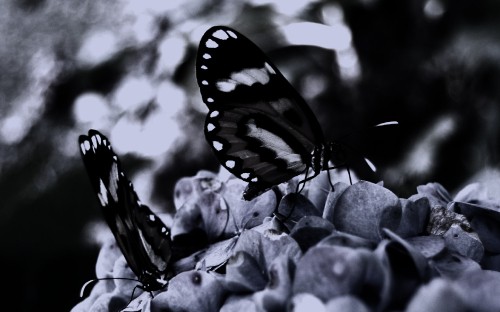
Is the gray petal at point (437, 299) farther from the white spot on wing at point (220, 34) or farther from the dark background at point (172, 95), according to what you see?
the dark background at point (172, 95)

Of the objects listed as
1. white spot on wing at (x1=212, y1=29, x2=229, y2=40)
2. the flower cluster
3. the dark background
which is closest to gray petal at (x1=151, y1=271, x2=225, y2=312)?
the flower cluster

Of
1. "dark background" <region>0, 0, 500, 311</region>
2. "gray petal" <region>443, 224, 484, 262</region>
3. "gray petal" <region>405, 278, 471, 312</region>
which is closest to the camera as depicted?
"gray petal" <region>405, 278, 471, 312</region>

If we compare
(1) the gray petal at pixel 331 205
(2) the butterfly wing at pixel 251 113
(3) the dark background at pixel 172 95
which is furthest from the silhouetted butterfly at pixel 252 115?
(3) the dark background at pixel 172 95

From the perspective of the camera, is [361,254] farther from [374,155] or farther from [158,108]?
[158,108]

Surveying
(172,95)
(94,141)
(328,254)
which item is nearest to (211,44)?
(94,141)

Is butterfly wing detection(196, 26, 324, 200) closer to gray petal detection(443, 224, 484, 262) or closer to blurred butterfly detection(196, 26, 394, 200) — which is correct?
blurred butterfly detection(196, 26, 394, 200)

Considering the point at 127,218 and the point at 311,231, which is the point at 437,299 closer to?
the point at 311,231
